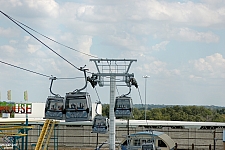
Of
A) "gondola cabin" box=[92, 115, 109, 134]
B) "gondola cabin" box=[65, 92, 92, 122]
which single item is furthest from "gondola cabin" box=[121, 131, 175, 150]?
"gondola cabin" box=[65, 92, 92, 122]

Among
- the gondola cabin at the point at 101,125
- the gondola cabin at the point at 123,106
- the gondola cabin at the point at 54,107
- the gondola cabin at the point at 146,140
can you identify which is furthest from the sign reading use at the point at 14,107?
the gondola cabin at the point at 54,107

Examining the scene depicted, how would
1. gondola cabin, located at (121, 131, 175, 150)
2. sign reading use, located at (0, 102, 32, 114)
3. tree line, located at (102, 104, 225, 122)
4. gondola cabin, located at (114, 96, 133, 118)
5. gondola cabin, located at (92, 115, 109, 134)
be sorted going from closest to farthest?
gondola cabin, located at (114, 96, 133, 118) → gondola cabin, located at (92, 115, 109, 134) → gondola cabin, located at (121, 131, 175, 150) → sign reading use, located at (0, 102, 32, 114) → tree line, located at (102, 104, 225, 122)

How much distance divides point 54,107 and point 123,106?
11.7 meters

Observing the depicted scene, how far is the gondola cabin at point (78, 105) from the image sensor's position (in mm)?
22203

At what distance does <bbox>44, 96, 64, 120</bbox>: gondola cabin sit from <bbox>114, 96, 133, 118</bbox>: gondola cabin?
37.2 ft

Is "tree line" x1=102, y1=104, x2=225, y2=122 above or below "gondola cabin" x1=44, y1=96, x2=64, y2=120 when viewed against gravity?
below

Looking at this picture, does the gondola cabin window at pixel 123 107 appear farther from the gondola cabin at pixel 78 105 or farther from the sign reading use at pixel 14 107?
the sign reading use at pixel 14 107

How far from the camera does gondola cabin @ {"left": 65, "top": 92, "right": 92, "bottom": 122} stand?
22.2m

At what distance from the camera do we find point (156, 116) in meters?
121

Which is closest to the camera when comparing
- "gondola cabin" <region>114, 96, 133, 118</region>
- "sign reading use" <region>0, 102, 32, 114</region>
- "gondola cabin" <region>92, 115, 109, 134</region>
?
"gondola cabin" <region>114, 96, 133, 118</region>

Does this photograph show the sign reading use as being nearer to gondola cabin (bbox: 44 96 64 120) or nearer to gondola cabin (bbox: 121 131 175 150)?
gondola cabin (bbox: 121 131 175 150)

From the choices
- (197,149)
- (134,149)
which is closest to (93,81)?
(134,149)

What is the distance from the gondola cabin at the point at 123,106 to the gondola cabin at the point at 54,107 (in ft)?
37.2

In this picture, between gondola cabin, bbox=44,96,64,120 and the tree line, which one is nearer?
gondola cabin, bbox=44,96,64,120
